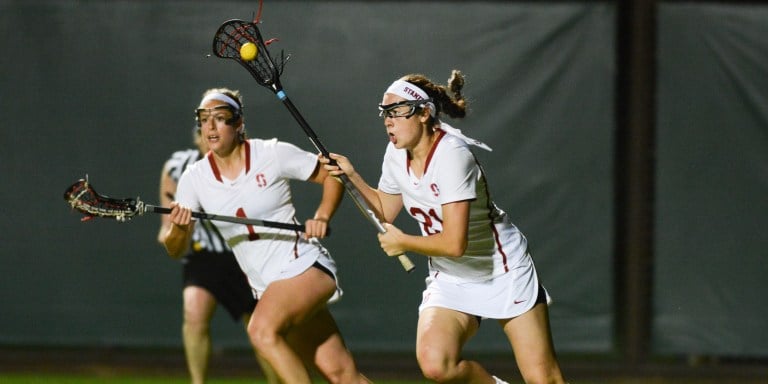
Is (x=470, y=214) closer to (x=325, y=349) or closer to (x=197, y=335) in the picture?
(x=325, y=349)

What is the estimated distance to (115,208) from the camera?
5.13 m

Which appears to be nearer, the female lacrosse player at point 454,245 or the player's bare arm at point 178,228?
the female lacrosse player at point 454,245

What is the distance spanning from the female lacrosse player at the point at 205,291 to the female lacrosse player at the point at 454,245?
1.58m

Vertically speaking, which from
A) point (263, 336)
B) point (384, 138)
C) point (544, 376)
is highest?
point (384, 138)

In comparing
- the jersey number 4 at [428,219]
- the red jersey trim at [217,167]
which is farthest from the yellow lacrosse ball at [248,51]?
the jersey number 4 at [428,219]

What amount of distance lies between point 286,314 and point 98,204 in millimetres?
1015

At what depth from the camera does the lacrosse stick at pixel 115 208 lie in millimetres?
5016

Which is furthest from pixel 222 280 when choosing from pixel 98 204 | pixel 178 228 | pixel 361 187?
pixel 361 187

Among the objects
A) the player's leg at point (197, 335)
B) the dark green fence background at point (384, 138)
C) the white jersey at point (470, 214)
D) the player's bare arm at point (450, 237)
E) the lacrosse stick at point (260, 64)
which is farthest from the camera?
the dark green fence background at point (384, 138)

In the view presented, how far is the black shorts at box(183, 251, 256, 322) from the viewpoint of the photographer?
241 inches

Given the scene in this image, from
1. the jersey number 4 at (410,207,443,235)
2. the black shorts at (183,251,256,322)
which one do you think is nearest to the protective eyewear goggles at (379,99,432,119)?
the jersey number 4 at (410,207,443,235)

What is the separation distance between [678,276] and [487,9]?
2.05 metres

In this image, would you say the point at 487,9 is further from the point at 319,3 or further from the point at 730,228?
the point at 730,228

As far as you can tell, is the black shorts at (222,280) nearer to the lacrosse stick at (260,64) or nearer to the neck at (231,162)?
the neck at (231,162)
